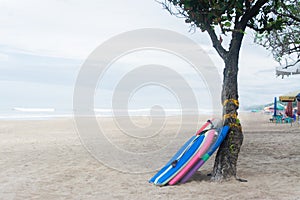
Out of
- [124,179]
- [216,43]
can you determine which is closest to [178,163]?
[124,179]

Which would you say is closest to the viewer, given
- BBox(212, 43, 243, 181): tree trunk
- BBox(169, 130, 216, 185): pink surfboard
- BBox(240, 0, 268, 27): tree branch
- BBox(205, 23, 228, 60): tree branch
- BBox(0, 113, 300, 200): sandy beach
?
BBox(0, 113, 300, 200): sandy beach

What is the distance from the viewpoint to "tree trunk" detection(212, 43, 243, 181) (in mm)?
6797

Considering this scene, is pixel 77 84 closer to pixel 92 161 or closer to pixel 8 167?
pixel 92 161

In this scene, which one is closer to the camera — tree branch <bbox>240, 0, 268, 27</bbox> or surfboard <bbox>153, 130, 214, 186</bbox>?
surfboard <bbox>153, 130, 214, 186</bbox>

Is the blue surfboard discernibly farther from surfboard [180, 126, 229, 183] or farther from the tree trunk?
the tree trunk

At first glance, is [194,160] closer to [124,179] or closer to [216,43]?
[124,179]

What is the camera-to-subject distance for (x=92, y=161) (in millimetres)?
9406

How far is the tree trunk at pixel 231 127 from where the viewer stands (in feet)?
22.3

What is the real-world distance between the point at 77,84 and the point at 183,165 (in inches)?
141

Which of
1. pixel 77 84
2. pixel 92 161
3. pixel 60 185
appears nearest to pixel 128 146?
pixel 92 161

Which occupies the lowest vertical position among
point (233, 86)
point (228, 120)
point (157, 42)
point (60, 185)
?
point (60, 185)

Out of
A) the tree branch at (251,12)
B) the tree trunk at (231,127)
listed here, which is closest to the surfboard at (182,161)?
the tree trunk at (231,127)

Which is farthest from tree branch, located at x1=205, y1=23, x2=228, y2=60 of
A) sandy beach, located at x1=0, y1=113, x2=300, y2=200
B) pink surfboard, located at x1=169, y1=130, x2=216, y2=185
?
sandy beach, located at x1=0, y1=113, x2=300, y2=200

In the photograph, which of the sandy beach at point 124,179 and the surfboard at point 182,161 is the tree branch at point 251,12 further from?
the sandy beach at point 124,179
